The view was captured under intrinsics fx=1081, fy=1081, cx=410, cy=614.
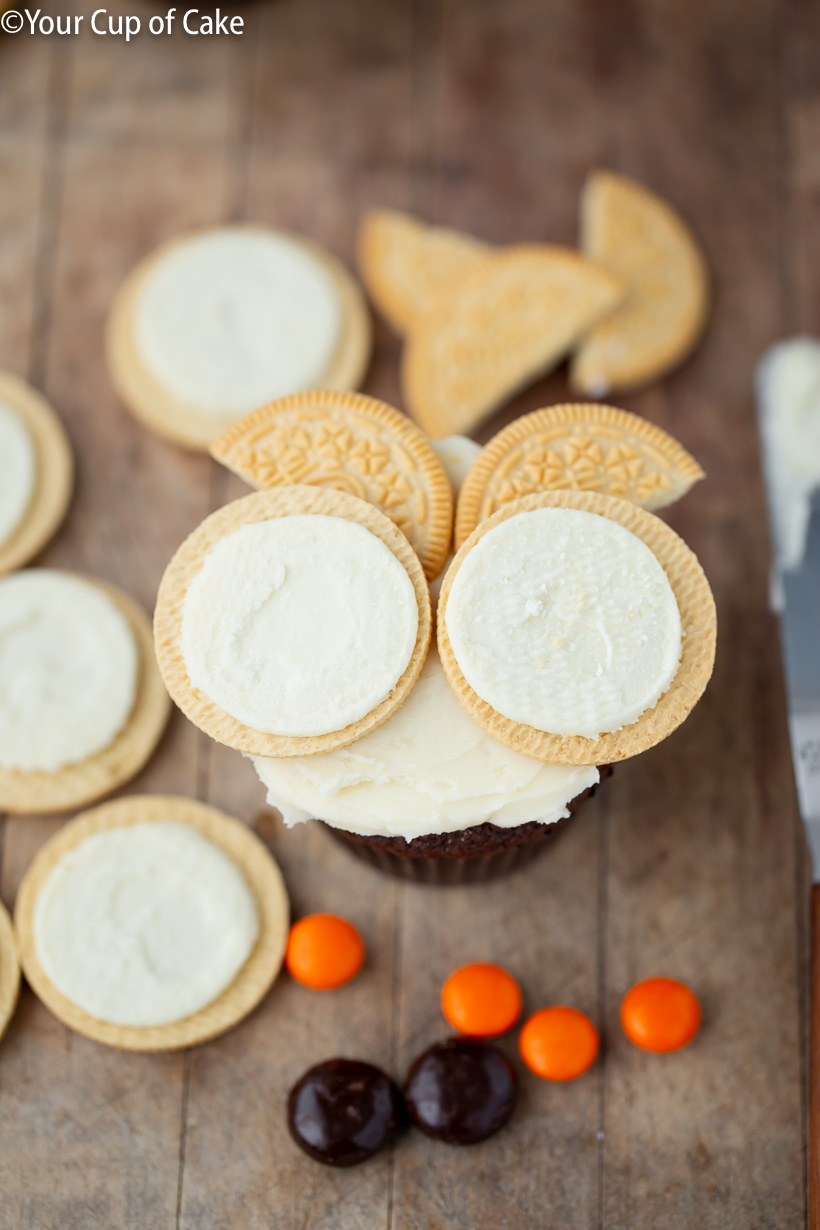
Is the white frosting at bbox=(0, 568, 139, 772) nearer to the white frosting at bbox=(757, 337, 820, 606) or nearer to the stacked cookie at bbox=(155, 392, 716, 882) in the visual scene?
the stacked cookie at bbox=(155, 392, 716, 882)

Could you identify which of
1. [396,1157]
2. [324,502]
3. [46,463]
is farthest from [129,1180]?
[46,463]

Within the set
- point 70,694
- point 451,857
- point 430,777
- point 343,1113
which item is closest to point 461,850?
point 451,857

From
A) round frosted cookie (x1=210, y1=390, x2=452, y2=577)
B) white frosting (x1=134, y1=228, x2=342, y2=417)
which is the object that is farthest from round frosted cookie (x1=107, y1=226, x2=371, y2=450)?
round frosted cookie (x1=210, y1=390, x2=452, y2=577)

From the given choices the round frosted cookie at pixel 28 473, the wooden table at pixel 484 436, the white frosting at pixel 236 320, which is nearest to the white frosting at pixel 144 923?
the wooden table at pixel 484 436

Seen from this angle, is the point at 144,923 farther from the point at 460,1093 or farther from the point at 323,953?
the point at 460,1093

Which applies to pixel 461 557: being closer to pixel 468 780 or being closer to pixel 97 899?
pixel 468 780
